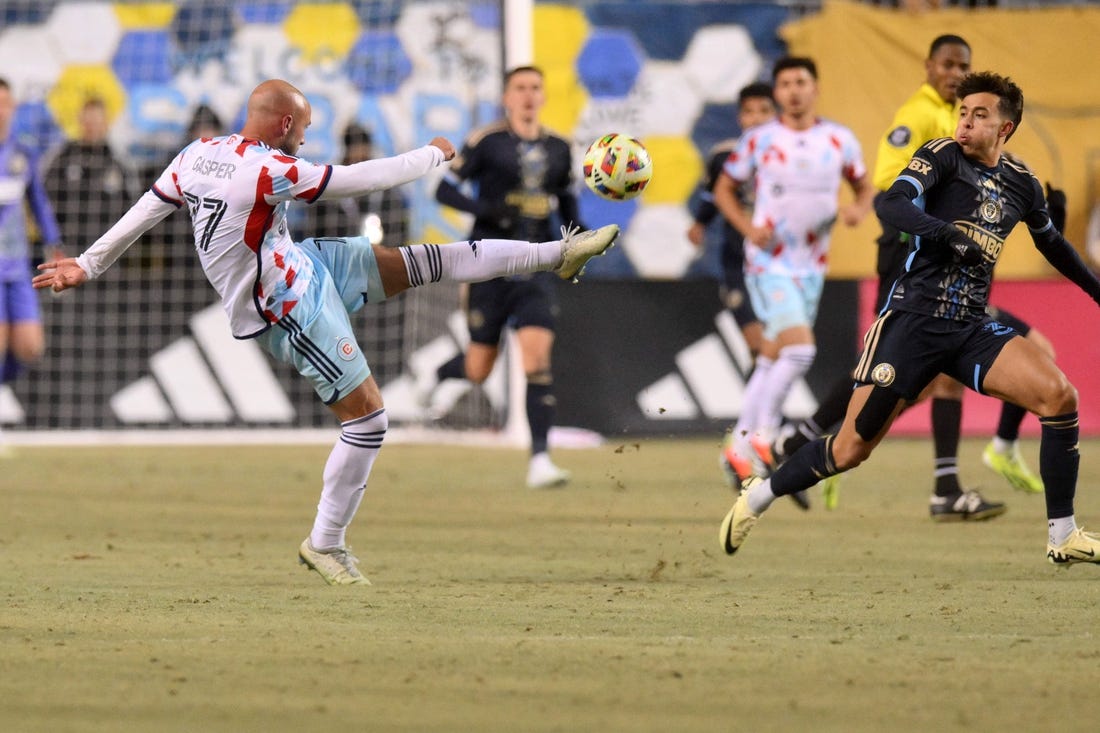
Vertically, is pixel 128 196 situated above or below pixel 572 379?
above

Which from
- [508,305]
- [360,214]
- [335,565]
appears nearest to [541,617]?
[335,565]

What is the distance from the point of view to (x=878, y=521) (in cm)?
988

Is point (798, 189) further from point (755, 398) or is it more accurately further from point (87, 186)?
point (87, 186)

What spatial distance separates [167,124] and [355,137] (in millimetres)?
2458

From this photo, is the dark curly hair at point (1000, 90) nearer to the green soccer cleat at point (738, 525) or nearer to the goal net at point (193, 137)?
the green soccer cleat at point (738, 525)

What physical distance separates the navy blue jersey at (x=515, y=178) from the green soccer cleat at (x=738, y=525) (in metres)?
4.48

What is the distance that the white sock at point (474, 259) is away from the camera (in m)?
7.45

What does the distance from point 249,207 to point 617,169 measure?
1.70 meters

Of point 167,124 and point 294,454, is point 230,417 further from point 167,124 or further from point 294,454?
point 167,124

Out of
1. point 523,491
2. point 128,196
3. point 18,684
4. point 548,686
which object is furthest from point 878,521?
point 128,196

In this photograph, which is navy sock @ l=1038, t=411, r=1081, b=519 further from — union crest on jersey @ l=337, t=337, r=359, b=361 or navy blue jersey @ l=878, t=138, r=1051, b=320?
union crest on jersey @ l=337, t=337, r=359, b=361

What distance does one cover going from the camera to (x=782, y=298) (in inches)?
454

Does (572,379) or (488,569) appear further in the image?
(572,379)

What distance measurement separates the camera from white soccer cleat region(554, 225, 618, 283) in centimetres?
738
